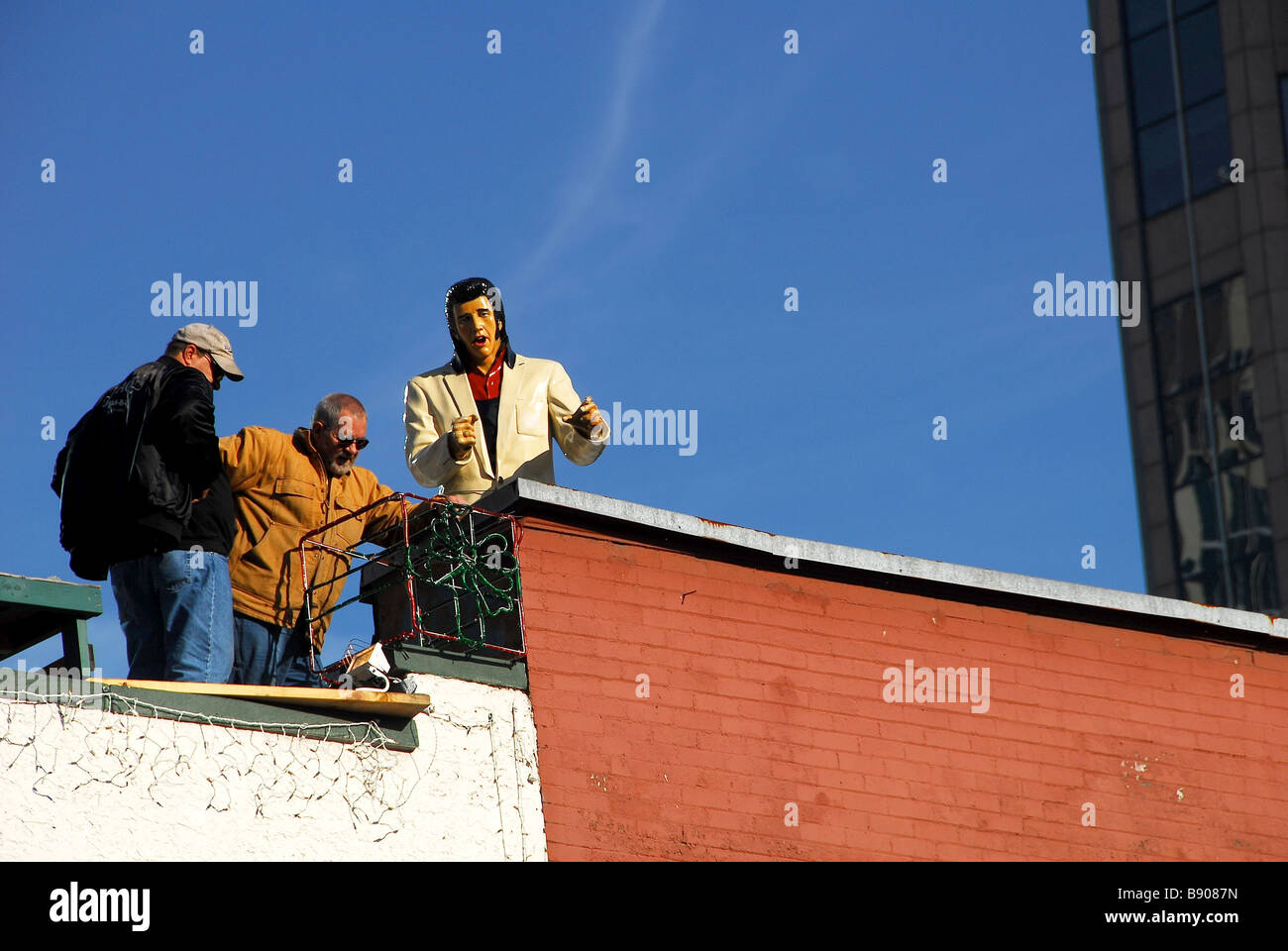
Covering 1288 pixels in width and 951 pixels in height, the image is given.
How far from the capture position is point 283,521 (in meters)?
10.3

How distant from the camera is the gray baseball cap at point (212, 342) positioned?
31.5 ft

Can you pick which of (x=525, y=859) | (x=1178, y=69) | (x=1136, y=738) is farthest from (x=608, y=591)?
(x=1178, y=69)

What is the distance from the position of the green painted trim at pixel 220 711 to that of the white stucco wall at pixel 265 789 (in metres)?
0.04

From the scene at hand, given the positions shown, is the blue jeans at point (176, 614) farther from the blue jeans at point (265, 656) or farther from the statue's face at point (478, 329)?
the statue's face at point (478, 329)

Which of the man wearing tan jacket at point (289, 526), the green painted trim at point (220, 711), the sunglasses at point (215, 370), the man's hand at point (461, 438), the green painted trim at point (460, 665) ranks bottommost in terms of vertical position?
the green painted trim at point (220, 711)

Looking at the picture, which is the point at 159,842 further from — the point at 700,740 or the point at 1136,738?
the point at 1136,738

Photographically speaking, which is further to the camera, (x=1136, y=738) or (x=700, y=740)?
(x=1136, y=738)

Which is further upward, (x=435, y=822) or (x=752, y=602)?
(x=752, y=602)

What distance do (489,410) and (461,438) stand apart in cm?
81

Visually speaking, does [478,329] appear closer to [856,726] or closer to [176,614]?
[176,614]

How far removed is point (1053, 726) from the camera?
39.0ft

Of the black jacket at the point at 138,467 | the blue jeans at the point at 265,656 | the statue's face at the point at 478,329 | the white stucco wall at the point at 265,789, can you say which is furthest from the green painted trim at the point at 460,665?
the statue's face at the point at 478,329

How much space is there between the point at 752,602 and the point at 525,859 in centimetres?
227
